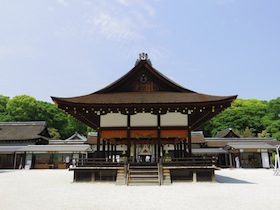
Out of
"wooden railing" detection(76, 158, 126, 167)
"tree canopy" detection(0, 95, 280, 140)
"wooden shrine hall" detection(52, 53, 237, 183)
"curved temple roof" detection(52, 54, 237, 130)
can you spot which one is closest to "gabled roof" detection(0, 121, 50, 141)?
"tree canopy" detection(0, 95, 280, 140)

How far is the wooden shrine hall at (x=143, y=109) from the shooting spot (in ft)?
45.1

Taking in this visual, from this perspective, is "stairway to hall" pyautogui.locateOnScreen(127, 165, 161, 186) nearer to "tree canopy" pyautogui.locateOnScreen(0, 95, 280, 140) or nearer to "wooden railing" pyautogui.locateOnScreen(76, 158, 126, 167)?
"wooden railing" pyautogui.locateOnScreen(76, 158, 126, 167)

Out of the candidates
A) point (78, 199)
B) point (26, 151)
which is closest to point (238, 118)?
point (26, 151)

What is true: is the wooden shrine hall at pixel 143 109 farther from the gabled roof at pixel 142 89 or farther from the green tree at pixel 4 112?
the green tree at pixel 4 112

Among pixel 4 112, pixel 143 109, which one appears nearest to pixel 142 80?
pixel 143 109

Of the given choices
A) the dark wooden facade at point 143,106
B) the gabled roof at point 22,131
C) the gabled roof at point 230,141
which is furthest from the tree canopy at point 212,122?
the dark wooden facade at point 143,106

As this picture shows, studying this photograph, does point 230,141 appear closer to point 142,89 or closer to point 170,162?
point 142,89

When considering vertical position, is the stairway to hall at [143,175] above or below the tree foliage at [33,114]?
below

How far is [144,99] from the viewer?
14.6m

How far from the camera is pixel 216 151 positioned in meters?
37.5

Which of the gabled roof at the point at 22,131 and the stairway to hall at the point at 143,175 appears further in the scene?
the gabled roof at the point at 22,131

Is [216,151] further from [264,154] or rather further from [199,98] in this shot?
[199,98]

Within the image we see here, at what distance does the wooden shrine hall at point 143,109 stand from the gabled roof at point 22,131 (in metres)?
28.1

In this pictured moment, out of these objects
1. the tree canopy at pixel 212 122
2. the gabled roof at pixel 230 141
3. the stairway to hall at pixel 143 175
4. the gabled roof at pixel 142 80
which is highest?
the tree canopy at pixel 212 122
